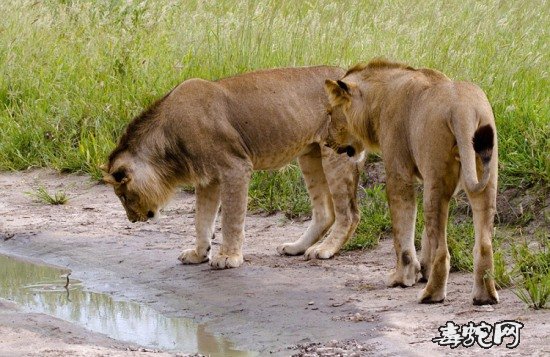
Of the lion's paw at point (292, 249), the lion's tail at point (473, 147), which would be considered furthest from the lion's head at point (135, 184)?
the lion's tail at point (473, 147)

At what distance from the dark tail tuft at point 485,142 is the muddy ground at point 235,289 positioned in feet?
2.63

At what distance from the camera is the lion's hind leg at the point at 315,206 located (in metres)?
7.61

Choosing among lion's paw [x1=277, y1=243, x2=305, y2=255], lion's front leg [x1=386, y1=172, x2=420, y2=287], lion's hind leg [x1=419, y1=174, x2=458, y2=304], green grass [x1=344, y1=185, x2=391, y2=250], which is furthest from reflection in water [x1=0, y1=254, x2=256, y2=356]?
green grass [x1=344, y1=185, x2=391, y2=250]

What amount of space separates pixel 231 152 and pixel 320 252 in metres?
0.89

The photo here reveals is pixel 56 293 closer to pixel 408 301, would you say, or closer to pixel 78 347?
pixel 78 347

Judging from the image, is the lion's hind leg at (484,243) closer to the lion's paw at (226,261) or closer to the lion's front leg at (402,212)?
the lion's front leg at (402,212)

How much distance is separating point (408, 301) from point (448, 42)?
3.81 meters

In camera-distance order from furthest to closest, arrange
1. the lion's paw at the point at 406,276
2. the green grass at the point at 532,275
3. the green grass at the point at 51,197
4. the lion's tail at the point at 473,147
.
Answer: the green grass at the point at 51,197 < the lion's paw at the point at 406,276 < the green grass at the point at 532,275 < the lion's tail at the point at 473,147

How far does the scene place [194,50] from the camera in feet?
33.6

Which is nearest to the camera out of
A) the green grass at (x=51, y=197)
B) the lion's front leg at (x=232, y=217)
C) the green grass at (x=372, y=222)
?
the lion's front leg at (x=232, y=217)

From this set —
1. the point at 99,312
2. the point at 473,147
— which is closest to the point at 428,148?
the point at 473,147

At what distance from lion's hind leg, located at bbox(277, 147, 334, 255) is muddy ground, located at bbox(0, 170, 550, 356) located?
106 millimetres

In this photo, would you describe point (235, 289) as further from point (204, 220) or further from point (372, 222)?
point (372, 222)

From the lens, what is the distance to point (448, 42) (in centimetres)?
934
